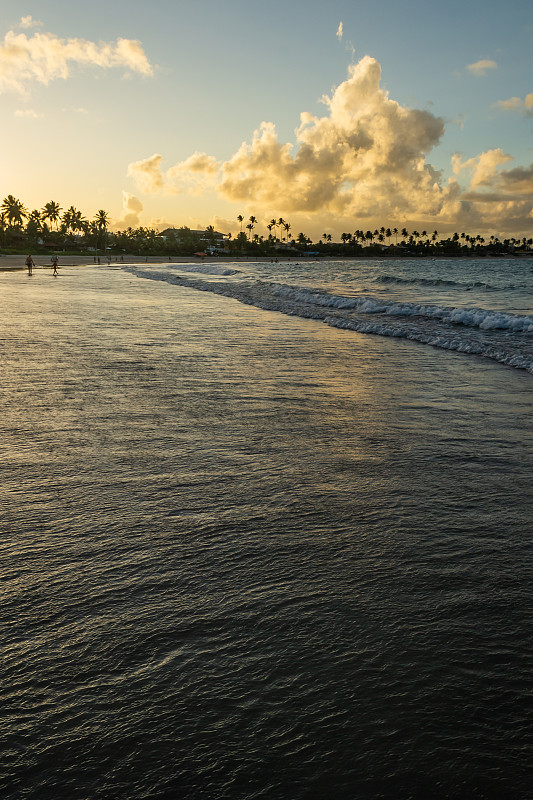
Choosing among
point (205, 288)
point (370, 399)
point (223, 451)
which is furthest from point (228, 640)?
point (205, 288)

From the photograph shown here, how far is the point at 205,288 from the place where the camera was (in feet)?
128

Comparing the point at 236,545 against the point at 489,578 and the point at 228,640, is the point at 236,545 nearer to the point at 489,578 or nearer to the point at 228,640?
the point at 228,640

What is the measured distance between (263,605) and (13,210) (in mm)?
144999

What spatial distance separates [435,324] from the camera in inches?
824

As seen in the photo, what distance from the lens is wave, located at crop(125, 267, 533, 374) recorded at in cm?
1451

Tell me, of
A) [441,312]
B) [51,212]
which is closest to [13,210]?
[51,212]

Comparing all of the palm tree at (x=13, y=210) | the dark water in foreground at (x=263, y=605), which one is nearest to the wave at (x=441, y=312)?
the dark water in foreground at (x=263, y=605)

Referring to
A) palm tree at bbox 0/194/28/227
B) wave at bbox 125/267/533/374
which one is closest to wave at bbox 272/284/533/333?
wave at bbox 125/267/533/374

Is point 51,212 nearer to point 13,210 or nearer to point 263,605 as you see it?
point 13,210

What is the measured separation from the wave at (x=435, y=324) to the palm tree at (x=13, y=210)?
388 feet

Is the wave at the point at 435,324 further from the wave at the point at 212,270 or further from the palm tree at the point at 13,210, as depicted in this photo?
the palm tree at the point at 13,210

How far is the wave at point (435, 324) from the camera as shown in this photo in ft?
47.6

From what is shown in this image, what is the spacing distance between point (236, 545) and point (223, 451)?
2091 mm

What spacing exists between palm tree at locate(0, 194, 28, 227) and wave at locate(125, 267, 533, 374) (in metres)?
118
